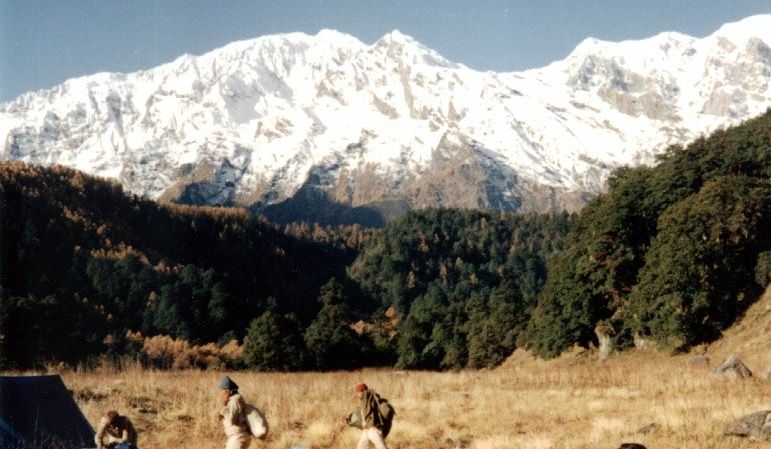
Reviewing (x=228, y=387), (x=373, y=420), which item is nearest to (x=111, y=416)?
(x=228, y=387)

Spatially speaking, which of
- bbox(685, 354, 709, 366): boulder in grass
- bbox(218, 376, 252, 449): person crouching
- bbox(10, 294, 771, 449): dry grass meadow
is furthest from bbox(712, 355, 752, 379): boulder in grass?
bbox(218, 376, 252, 449): person crouching

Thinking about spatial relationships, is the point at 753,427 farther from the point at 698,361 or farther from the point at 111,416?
the point at 698,361

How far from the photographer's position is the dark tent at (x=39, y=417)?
56.3ft

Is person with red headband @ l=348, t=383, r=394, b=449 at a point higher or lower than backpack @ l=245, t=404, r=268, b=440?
lower

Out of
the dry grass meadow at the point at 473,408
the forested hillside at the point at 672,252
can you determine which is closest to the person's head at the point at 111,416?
the dry grass meadow at the point at 473,408

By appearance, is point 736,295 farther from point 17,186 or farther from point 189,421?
point 17,186

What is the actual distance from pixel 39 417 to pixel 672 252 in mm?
39656

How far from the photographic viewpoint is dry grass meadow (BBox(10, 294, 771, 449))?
20.1 meters

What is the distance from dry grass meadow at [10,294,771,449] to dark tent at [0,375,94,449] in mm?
3322

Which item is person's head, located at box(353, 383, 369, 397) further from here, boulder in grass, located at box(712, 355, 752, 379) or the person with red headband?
boulder in grass, located at box(712, 355, 752, 379)

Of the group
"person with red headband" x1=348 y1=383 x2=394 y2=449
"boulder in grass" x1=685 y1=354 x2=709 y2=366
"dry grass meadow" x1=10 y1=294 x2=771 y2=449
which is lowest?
"boulder in grass" x1=685 y1=354 x2=709 y2=366

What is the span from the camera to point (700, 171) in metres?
57.9

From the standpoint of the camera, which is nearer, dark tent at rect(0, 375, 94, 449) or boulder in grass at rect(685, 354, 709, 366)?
dark tent at rect(0, 375, 94, 449)

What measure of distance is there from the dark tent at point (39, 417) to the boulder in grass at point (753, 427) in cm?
1598
